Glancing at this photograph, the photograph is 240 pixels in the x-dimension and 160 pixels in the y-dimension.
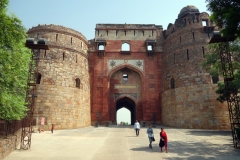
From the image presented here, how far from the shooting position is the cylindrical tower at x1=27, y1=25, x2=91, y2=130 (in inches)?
707

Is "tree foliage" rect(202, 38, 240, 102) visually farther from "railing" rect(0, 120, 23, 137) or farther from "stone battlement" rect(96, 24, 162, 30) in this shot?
"stone battlement" rect(96, 24, 162, 30)

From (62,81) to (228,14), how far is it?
1643 cm

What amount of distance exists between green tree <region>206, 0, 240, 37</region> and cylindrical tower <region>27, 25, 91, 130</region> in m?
15.7

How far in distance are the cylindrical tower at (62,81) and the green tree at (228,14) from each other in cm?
1570

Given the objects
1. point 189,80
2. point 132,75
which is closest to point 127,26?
point 132,75

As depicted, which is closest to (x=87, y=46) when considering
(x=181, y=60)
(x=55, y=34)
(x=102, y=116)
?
(x=55, y=34)

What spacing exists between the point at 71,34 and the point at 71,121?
9988 mm

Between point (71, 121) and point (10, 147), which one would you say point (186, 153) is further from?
point (71, 121)

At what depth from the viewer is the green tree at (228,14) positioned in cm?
616

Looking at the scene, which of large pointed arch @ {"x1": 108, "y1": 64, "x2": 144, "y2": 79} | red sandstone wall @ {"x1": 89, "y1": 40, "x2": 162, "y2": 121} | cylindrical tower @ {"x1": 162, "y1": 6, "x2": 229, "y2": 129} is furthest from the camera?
large pointed arch @ {"x1": 108, "y1": 64, "x2": 144, "y2": 79}

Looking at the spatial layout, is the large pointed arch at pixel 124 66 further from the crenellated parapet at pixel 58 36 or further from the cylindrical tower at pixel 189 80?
the crenellated parapet at pixel 58 36

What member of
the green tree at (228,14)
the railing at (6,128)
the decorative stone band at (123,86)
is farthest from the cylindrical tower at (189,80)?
the railing at (6,128)

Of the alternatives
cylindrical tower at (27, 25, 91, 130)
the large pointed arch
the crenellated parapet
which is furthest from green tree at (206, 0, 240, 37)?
the large pointed arch

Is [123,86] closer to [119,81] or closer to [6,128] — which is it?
[119,81]
